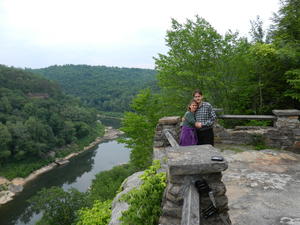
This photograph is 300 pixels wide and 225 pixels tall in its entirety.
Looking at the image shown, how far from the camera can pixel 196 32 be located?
387 inches

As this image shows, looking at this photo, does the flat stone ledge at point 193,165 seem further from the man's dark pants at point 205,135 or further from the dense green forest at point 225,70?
the dense green forest at point 225,70

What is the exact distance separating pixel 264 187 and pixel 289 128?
241 centimetres

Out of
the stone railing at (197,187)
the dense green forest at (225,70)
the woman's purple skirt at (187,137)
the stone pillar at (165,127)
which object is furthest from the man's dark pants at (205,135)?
the dense green forest at (225,70)

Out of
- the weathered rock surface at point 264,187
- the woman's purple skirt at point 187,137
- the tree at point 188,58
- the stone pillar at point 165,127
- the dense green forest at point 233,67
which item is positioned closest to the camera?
the weathered rock surface at point 264,187

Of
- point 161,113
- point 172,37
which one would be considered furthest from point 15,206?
point 172,37

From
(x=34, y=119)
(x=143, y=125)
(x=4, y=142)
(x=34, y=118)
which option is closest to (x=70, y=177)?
(x=4, y=142)

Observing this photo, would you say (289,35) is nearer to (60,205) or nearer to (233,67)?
(233,67)

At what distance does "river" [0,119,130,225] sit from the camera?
928 inches

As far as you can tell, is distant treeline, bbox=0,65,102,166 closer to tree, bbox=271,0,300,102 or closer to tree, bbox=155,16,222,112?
tree, bbox=155,16,222,112

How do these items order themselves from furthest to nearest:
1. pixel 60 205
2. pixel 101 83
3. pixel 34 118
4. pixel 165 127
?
pixel 101 83 < pixel 34 118 < pixel 60 205 < pixel 165 127

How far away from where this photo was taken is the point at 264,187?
3457 millimetres

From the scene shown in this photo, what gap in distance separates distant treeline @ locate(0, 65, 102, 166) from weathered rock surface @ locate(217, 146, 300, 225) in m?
40.2

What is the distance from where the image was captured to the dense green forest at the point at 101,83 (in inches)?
3428

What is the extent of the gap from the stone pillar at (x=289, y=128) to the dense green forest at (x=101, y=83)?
228ft
